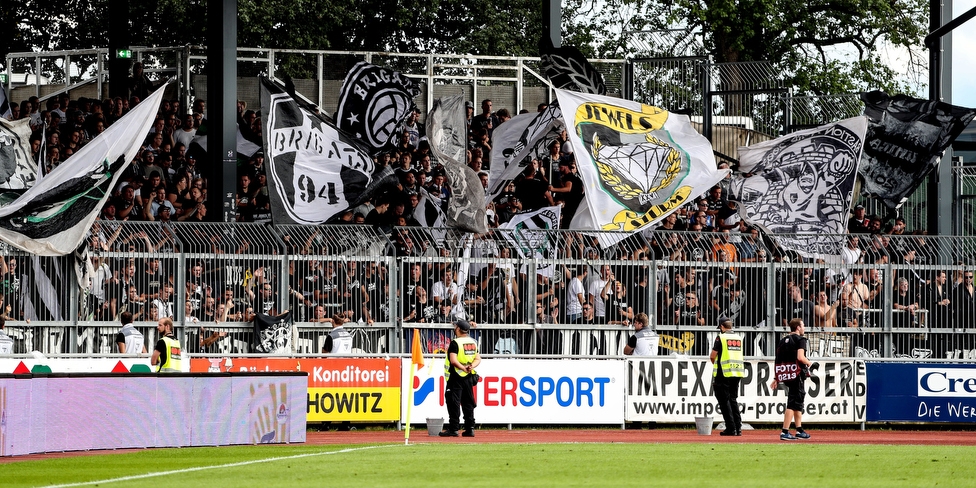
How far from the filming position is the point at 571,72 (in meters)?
25.9

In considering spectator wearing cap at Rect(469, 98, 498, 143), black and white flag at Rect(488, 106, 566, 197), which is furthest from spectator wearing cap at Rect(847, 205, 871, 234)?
spectator wearing cap at Rect(469, 98, 498, 143)

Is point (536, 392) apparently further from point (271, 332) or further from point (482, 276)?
point (271, 332)

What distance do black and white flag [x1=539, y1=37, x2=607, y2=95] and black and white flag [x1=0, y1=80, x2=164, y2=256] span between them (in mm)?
7425

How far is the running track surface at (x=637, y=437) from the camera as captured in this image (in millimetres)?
21281

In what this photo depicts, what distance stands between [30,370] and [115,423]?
283cm

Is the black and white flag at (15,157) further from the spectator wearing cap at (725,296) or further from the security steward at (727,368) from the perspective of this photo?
the spectator wearing cap at (725,296)

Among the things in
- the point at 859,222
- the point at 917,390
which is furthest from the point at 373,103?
the point at 917,390

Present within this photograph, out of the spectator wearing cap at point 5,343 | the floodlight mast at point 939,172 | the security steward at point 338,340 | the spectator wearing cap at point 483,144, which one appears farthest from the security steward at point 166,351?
the floodlight mast at point 939,172

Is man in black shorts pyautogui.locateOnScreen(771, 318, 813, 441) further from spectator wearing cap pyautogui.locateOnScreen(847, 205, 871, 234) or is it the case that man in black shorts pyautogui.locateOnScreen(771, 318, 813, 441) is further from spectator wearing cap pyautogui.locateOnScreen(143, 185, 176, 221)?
spectator wearing cap pyautogui.locateOnScreen(143, 185, 176, 221)

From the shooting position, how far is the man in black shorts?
21438 millimetres

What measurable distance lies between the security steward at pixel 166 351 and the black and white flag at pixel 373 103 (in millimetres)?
4913

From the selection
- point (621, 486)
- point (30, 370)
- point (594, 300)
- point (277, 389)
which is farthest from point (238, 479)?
point (594, 300)

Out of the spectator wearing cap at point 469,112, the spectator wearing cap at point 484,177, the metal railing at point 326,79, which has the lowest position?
the spectator wearing cap at point 484,177

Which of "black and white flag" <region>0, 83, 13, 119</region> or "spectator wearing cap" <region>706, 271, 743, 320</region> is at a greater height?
"black and white flag" <region>0, 83, 13, 119</region>
